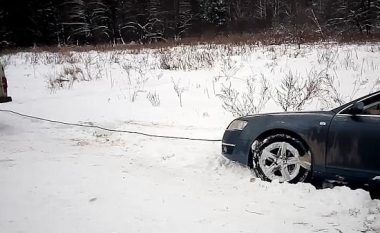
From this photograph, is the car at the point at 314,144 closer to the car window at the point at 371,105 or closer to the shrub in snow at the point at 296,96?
the car window at the point at 371,105

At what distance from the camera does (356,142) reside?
4.24 metres

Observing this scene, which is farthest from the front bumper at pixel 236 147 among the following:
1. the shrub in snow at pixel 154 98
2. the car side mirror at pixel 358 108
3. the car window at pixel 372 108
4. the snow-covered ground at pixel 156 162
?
the shrub in snow at pixel 154 98

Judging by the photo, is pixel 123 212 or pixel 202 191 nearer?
pixel 123 212

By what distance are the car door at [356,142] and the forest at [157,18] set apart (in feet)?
93.8

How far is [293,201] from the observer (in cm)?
434

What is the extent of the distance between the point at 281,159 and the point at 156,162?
2.04 m

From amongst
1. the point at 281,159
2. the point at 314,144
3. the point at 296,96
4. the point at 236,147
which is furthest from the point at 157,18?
the point at 314,144

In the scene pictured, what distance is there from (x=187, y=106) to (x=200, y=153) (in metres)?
3.29

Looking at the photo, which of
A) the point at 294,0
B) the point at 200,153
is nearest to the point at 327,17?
the point at 294,0

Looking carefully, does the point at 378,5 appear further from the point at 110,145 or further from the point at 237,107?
the point at 110,145

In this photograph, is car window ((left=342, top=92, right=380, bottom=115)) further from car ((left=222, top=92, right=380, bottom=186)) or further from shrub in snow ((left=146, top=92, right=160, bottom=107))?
shrub in snow ((left=146, top=92, right=160, bottom=107))

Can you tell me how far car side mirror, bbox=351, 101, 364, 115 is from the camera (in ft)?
14.0

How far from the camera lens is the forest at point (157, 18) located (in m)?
38.2

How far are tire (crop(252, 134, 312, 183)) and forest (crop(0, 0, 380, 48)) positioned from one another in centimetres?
2819
